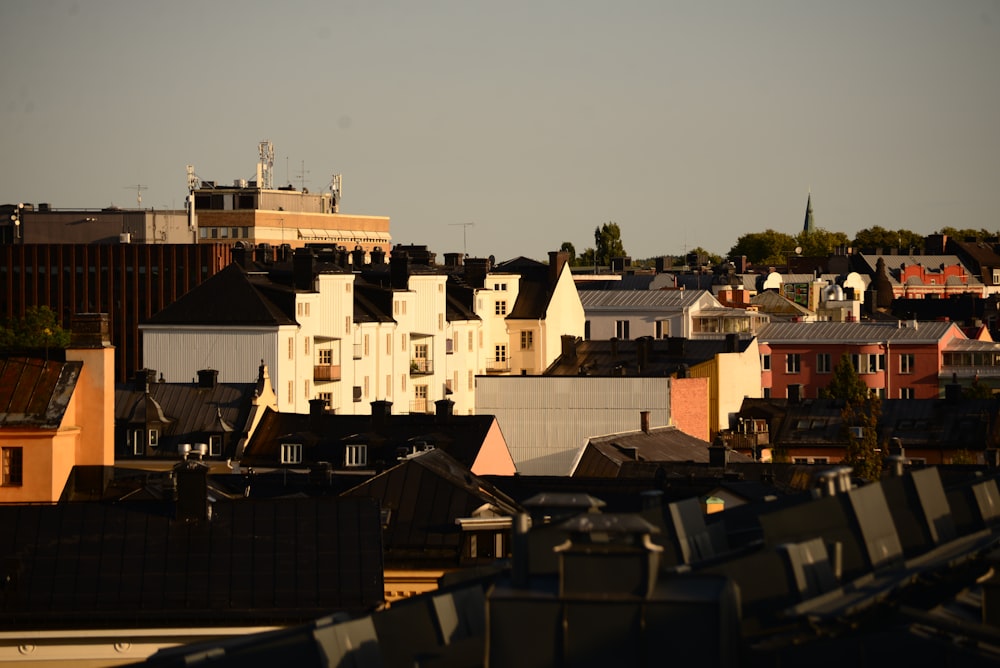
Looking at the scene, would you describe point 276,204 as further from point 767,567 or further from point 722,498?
point 767,567

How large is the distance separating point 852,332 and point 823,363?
2.43 m

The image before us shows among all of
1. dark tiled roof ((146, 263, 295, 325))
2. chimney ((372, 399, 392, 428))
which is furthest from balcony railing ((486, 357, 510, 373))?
chimney ((372, 399, 392, 428))

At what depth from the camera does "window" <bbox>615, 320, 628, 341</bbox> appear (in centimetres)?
10681

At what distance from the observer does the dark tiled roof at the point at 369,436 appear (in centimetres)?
5399

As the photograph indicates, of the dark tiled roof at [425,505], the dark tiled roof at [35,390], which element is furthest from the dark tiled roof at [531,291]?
the dark tiled roof at [35,390]

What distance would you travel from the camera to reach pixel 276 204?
177 metres

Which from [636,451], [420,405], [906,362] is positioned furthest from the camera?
[906,362]

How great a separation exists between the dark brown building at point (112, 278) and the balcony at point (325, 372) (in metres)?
25.2

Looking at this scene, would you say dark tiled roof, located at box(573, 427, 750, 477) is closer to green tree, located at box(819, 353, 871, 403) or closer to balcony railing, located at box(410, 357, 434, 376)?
balcony railing, located at box(410, 357, 434, 376)

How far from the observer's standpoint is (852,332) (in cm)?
10600

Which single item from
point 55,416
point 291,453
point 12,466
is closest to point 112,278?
point 291,453

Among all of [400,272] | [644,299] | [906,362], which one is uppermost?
[400,272]

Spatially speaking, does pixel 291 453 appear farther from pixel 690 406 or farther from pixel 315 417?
pixel 690 406

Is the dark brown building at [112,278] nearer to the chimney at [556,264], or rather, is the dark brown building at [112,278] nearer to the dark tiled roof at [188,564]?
the chimney at [556,264]
